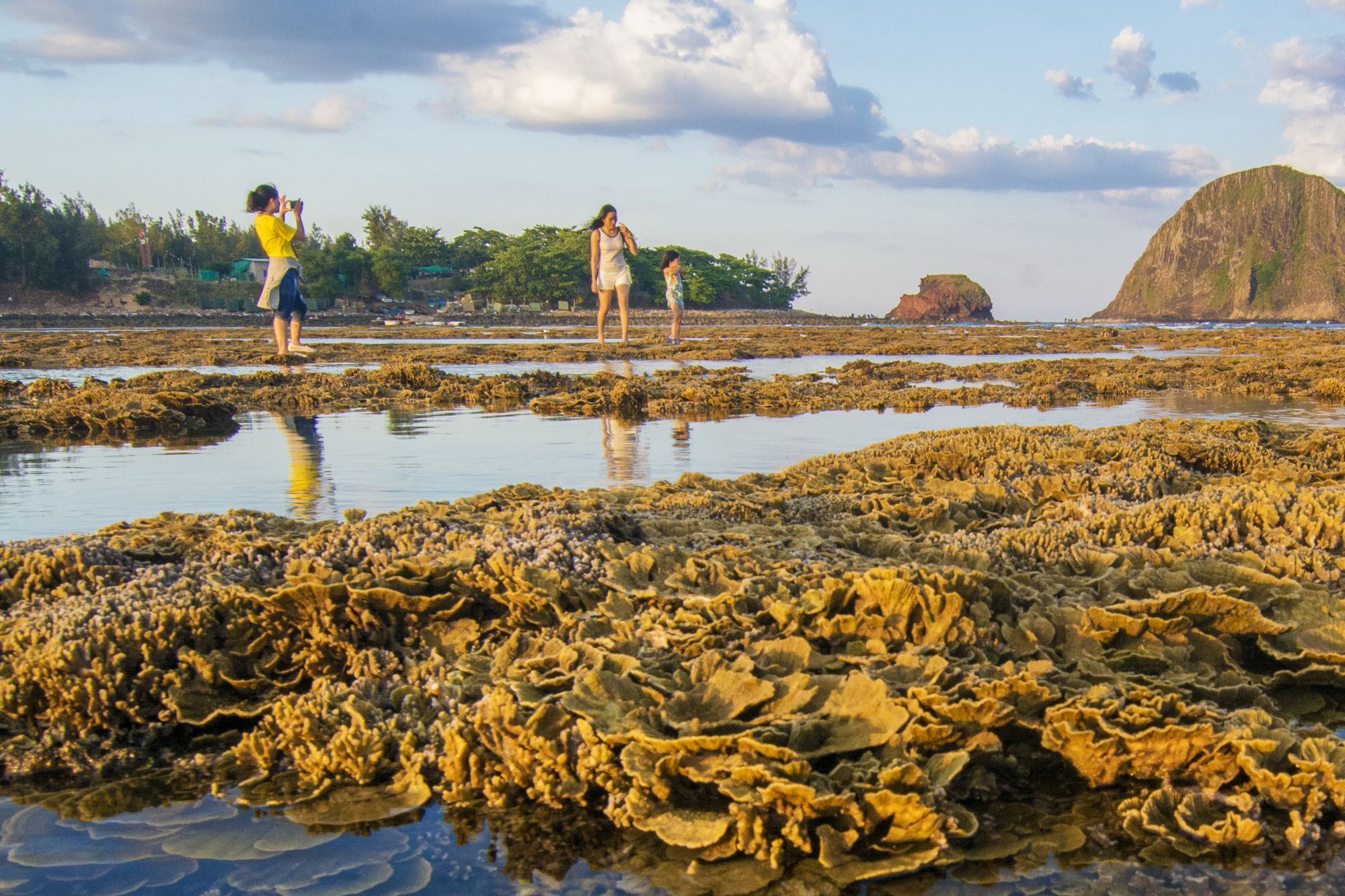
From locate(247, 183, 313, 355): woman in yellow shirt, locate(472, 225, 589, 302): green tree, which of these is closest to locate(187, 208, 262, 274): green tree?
locate(472, 225, 589, 302): green tree

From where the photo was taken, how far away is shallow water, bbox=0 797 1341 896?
2.08m

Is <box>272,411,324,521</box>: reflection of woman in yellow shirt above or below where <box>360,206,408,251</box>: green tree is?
below

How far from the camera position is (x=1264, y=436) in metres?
7.71

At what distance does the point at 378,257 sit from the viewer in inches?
2911

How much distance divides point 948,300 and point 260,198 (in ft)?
453

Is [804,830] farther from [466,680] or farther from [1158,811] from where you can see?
[466,680]

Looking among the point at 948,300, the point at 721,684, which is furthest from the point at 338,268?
the point at 948,300

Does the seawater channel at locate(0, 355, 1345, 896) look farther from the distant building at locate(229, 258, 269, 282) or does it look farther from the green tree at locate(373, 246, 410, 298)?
the distant building at locate(229, 258, 269, 282)

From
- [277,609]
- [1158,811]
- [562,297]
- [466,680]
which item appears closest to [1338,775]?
[1158,811]

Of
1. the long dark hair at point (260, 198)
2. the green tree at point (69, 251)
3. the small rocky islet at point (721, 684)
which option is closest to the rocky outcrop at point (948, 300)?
the green tree at point (69, 251)

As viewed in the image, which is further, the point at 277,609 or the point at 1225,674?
the point at 277,609

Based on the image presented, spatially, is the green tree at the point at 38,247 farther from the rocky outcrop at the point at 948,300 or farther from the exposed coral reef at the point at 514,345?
the rocky outcrop at the point at 948,300

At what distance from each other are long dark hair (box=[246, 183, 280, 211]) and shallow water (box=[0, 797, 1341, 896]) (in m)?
11.0

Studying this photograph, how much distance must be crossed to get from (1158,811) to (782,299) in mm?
105703
